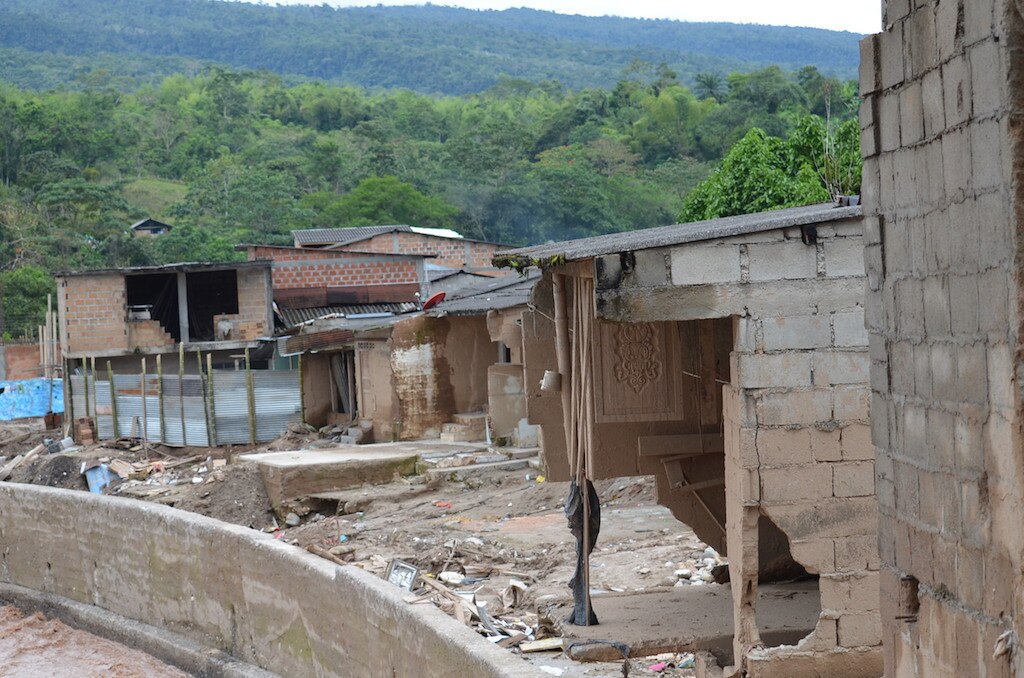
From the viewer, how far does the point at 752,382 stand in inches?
259

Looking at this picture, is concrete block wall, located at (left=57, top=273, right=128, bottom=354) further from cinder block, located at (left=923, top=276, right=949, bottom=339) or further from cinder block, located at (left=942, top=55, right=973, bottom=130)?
cinder block, located at (left=942, top=55, right=973, bottom=130)

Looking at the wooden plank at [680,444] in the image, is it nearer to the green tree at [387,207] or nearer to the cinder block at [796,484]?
the cinder block at [796,484]

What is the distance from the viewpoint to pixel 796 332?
6.60m

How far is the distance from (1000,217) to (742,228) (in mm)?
2895

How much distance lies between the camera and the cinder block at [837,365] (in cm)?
661

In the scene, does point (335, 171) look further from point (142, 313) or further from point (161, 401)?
point (161, 401)

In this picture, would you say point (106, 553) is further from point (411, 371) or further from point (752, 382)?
point (411, 371)

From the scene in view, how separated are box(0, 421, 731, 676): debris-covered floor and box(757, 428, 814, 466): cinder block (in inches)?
64.3

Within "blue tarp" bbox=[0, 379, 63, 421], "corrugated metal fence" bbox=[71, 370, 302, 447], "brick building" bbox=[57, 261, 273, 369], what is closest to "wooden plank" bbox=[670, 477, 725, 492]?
"corrugated metal fence" bbox=[71, 370, 302, 447]

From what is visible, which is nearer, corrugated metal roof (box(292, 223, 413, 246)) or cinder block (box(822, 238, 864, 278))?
cinder block (box(822, 238, 864, 278))

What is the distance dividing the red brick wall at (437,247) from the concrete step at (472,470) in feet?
55.7

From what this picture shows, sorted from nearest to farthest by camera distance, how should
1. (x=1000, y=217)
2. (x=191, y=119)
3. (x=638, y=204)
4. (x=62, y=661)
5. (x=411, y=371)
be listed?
1. (x=1000, y=217)
2. (x=62, y=661)
3. (x=411, y=371)
4. (x=638, y=204)
5. (x=191, y=119)

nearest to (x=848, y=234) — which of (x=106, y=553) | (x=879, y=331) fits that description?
(x=879, y=331)

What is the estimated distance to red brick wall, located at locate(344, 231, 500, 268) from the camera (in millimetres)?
33781
